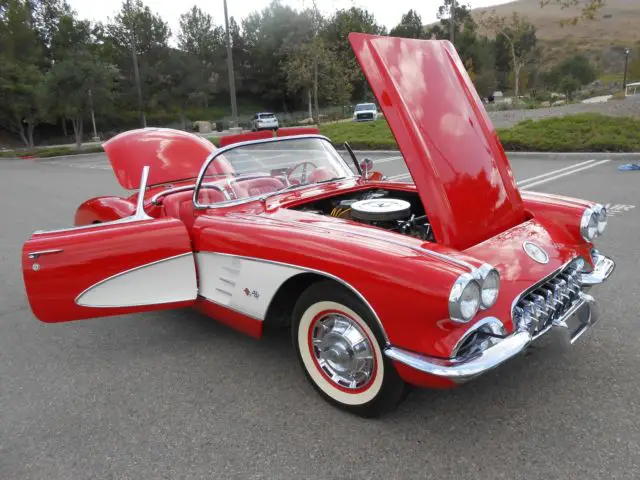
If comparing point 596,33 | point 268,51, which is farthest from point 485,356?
point 596,33

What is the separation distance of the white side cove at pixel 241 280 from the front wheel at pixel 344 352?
0.17 meters

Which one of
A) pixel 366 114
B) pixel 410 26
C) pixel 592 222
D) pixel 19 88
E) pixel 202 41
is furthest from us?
pixel 410 26

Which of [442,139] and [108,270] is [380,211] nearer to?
[442,139]

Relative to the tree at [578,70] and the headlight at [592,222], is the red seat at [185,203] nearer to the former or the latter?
the headlight at [592,222]

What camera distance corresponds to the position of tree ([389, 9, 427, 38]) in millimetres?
67938

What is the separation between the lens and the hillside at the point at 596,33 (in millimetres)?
105250

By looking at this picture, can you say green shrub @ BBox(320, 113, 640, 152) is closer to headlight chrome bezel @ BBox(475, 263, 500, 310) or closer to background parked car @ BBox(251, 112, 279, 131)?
headlight chrome bezel @ BBox(475, 263, 500, 310)

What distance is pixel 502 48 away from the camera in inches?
2771

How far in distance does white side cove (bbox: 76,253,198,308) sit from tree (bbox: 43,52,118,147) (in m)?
24.9

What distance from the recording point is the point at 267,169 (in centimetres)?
361

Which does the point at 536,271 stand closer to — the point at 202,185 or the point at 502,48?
the point at 202,185

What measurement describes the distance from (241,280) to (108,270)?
78 cm

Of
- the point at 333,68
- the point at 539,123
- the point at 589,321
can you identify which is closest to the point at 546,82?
the point at 333,68

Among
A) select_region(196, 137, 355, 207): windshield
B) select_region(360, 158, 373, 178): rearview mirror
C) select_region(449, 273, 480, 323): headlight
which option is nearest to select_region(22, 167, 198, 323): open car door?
select_region(196, 137, 355, 207): windshield
